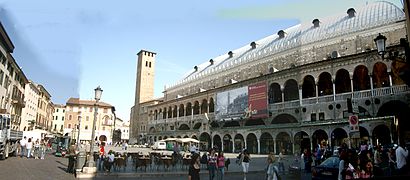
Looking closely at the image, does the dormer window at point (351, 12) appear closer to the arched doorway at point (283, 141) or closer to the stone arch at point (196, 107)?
the arched doorway at point (283, 141)

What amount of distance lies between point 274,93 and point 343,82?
8351 millimetres

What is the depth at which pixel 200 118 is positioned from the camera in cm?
4678

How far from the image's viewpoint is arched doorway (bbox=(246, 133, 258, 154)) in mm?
37472

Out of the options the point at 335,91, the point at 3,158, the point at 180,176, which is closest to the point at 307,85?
the point at 335,91

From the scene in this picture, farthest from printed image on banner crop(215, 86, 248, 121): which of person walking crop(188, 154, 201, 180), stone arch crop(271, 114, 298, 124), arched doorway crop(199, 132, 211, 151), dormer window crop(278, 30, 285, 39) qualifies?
person walking crop(188, 154, 201, 180)

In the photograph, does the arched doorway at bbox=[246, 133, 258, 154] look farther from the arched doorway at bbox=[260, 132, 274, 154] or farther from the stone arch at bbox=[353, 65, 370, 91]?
the stone arch at bbox=[353, 65, 370, 91]

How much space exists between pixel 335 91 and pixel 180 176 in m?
22.5

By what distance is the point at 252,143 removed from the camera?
3819cm

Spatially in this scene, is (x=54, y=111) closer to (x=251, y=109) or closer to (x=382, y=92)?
(x=251, y=109)

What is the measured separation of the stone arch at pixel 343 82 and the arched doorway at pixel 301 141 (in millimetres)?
5885

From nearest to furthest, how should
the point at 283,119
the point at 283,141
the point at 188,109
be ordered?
the point at 283,141, the point at 283,119, the point at 188,109

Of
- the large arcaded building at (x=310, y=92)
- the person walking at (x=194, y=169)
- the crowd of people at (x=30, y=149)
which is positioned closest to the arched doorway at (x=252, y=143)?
the large arcaded building at (x=310, y=92)

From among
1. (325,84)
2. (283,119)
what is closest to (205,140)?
(283,119)

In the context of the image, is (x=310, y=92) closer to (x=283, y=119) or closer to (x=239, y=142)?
(x=283, y=119)
